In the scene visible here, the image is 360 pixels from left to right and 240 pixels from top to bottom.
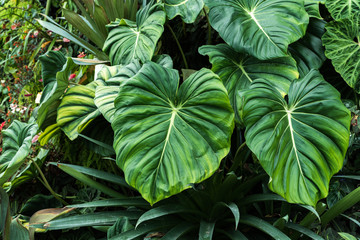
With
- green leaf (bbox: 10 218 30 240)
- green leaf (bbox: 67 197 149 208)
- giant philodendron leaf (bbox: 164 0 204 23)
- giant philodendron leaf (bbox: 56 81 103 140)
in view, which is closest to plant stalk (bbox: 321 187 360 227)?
green leaf (bbox: 67 197 149 208)

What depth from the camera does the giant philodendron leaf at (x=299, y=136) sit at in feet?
3.89

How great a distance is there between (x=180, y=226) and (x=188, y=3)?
97 centimetres

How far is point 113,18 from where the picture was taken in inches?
88.0

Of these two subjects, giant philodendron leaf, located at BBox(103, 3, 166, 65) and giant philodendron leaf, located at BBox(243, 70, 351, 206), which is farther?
giant philodendron leaf, located at BBox(103, 3, 166, 65)

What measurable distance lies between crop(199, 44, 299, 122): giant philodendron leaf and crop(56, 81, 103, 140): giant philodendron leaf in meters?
0.59

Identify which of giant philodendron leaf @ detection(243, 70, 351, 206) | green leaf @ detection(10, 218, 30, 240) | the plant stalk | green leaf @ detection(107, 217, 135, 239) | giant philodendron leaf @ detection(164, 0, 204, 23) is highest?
giant philodendron leaf @ detection(164, 0, 204, 23)

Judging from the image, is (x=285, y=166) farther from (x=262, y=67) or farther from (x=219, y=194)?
(x=262, y=67)

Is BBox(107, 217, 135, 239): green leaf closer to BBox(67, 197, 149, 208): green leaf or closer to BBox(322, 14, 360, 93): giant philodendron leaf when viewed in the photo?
BBox(67, 197, 149, 208): green leaf

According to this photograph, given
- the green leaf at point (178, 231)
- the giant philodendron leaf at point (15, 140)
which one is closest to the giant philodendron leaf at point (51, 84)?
the giant philodendron leaf at point (15, 140)

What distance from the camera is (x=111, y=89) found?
1.64 meters

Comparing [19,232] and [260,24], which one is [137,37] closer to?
[260,24]

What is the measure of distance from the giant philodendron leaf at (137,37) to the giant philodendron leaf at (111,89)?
10cm

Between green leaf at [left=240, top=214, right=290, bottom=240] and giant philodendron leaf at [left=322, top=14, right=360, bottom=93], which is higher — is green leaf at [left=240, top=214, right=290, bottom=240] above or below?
below

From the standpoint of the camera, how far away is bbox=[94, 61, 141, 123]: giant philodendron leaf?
1.57 metres
